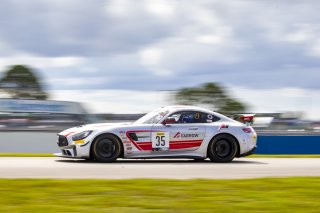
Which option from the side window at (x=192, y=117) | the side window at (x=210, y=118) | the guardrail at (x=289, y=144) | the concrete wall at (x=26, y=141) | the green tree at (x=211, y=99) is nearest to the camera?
the side window at (x=192, y=117)

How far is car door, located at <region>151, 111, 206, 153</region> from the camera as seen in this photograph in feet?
45.6

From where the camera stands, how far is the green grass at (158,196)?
654 cm

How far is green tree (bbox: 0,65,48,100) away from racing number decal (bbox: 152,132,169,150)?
66246mm

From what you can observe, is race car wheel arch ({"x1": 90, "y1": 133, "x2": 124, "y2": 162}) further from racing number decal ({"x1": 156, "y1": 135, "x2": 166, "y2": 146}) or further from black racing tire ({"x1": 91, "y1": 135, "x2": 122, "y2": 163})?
racing number decal ({"x1": 156, "y1": 135, "x2": 166, "y2": 146})

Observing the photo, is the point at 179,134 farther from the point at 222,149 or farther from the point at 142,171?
the point at 142,171

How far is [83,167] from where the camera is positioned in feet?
38.3

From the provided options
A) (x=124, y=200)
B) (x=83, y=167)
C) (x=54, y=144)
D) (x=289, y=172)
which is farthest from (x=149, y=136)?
(x=54, y=144)

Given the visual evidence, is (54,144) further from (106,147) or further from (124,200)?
(124,200)

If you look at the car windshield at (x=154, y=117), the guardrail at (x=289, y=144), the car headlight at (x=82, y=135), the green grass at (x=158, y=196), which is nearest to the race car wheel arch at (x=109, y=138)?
the car headlight at (x=82, y=135)

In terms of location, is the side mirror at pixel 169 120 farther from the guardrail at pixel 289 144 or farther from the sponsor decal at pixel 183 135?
the guardrail at pixel 289 144

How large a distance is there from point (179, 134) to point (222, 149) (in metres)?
0.99

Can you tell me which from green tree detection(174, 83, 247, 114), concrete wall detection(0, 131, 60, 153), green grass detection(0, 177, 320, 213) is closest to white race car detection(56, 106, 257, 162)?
green grass detection(0, 177, 320, 213)

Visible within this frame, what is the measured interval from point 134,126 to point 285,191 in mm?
6321

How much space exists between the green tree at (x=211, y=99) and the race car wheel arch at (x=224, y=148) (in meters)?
26.7
